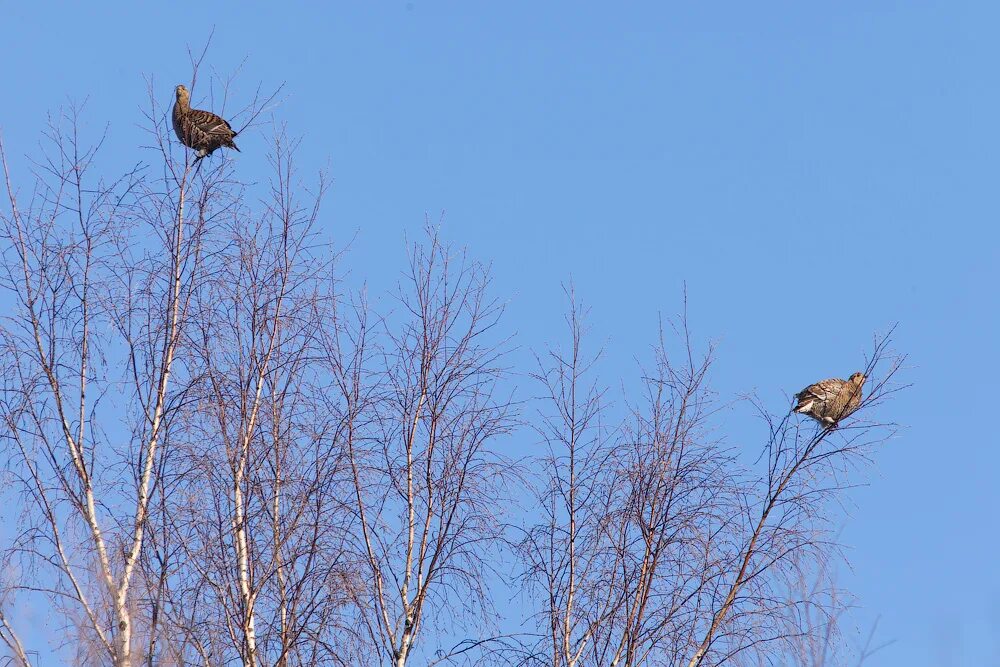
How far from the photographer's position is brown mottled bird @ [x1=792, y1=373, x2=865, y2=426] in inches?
531

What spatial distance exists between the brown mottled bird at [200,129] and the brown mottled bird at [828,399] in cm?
494

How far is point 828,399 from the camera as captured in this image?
14.0m

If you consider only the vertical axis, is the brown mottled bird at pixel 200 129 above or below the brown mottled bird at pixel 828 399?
above

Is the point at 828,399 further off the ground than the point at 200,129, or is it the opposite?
the point at 200,129

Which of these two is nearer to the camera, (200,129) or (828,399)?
(200,129)

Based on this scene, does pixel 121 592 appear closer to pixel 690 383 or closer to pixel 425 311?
pixel 425 311

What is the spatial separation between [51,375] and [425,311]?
2549 millimetres

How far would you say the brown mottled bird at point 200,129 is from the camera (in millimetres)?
12969

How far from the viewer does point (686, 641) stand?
34.9 feet

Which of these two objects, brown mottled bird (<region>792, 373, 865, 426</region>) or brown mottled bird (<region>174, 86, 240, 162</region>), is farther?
brown mottled bird (<region>792, 373, 865, 426</region>)

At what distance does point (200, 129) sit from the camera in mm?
13203

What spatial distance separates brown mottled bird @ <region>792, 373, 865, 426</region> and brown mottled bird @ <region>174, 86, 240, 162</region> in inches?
194

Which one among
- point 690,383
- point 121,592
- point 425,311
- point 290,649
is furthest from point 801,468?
point 121,592

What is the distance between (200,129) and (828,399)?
5.50m
